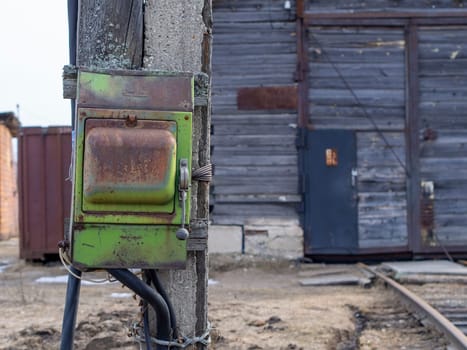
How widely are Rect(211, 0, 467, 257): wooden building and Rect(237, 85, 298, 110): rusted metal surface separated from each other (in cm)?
2

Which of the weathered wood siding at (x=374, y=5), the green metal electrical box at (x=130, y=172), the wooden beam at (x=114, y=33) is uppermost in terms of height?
the weathered wood siding at (x=374, y=5)

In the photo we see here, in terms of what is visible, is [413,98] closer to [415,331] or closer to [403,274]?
[403,274]

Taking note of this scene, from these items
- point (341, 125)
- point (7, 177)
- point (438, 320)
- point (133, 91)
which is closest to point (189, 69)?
point (133, 91)

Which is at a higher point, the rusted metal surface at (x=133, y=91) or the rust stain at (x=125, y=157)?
the rusted metal surface at (x=133, y=91)

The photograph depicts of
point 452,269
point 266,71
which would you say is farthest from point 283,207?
point 452,269

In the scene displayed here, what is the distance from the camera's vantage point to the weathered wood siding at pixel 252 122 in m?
11.6

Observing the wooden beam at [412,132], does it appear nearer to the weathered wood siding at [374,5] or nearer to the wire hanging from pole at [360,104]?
the wire hanging from pole at [360,104]

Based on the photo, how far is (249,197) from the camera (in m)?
11.6

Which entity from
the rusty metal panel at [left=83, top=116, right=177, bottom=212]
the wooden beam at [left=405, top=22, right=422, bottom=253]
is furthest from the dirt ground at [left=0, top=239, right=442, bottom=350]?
the wooden beam at [left=405, top=22, right=422, bottom=253]

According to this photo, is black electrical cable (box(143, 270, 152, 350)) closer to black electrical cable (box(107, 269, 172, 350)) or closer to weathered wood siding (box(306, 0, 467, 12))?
black electrical cable (box(107, 269, 172, 350))

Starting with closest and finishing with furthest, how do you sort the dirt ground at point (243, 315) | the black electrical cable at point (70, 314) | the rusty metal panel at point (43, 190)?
the black electrical cable at point (70, 314) < the dirt ground at point (243, 315) < the rusty metal panel at point (43, 190)

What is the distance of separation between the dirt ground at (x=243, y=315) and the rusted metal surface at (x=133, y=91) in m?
1.72

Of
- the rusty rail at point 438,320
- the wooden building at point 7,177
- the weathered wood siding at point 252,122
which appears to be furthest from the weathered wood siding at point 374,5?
the wooden building at point 7,177

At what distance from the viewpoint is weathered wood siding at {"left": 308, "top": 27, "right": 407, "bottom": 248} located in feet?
38.0
